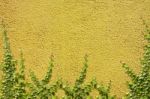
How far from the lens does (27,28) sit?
6.04 m

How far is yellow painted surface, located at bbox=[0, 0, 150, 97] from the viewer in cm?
571

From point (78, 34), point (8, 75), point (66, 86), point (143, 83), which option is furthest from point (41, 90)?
point (78, 34)

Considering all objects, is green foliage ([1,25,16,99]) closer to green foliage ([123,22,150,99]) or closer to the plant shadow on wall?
the plant shadow on wall

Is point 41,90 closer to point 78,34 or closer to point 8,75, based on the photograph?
point 8,75

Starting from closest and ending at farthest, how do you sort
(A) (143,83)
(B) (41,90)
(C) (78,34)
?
(A) (143,83) → (B) (41,90) → (C) (78,34)

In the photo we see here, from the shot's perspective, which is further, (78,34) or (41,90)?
(78,34)

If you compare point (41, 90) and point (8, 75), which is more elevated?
point (8, 75)

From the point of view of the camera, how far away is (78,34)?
5961 millimetres

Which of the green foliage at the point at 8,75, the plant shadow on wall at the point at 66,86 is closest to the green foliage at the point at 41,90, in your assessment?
the plant shadow on wall at the point at 66,86

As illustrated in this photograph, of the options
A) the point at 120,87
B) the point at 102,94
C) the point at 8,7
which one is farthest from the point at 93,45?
the point at 102,94

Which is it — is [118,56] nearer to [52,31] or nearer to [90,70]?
[90,70]

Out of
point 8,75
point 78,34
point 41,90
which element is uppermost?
point 78,34

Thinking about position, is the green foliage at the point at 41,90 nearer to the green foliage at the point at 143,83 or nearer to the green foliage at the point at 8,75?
the green foliage at the point at 8,75

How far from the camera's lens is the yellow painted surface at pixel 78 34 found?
571 cm
